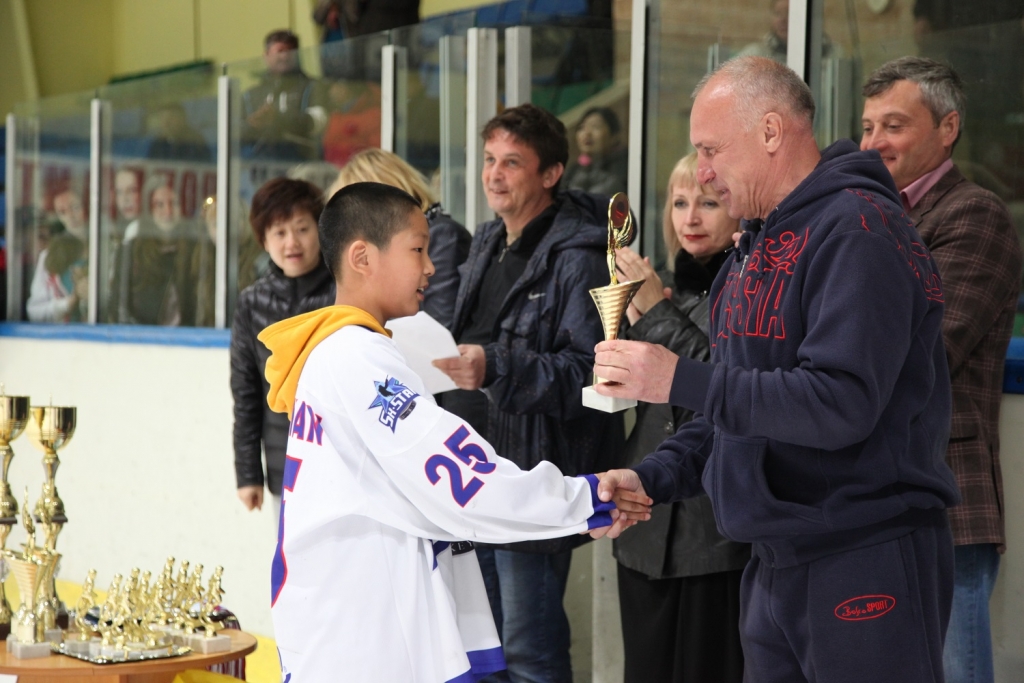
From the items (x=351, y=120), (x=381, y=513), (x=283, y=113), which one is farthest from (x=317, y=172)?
(x=381, y=513)

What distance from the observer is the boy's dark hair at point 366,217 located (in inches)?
98.8

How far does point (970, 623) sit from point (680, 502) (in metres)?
0.72

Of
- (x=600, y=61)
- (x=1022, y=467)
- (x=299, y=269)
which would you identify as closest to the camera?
(x=1022, y=467)

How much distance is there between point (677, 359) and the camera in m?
2.05

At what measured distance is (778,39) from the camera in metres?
3.82

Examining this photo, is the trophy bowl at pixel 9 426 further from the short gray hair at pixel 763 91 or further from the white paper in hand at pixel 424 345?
the short gray hair at pixel 763 91

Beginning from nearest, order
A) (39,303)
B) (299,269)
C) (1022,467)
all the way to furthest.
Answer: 1. (1022,467)
2. (299,269)
3. (39,303)

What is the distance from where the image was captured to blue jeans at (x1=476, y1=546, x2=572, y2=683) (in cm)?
334

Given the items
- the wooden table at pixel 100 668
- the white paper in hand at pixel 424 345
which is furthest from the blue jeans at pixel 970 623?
the wooden table at pixel 100 668

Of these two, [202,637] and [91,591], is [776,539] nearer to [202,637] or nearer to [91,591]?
[202,637]

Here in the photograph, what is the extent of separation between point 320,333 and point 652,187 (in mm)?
2192

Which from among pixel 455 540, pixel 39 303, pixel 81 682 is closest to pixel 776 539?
pixel 455 540

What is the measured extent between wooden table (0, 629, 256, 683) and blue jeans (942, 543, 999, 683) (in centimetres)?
182

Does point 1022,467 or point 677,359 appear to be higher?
point 677,359
